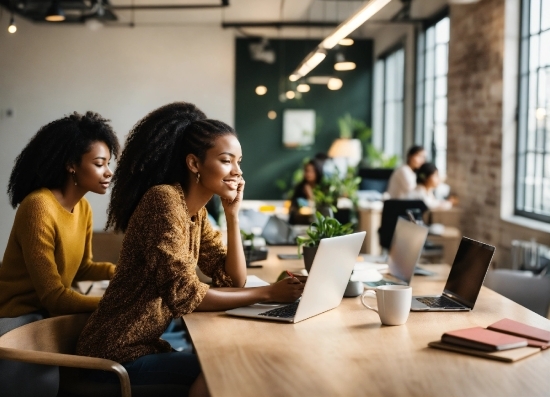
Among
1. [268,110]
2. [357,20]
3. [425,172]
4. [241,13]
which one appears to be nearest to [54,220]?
[357,20]

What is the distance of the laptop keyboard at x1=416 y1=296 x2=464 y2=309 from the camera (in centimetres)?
238

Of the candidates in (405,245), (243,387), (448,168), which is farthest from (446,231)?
(243,387)

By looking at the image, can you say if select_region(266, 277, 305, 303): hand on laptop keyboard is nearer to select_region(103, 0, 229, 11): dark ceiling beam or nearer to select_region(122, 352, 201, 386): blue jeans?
select_region(122, 352, 201, 386): blue jeans

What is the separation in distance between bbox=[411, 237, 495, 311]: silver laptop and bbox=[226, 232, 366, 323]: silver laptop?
0.27 meters

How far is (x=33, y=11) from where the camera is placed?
1012 centimetres

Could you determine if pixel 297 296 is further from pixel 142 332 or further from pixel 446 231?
pixel 446 231

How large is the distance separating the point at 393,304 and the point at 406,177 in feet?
19.6

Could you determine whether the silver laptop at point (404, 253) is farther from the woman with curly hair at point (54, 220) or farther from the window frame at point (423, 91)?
the window frame at point (423, 91)

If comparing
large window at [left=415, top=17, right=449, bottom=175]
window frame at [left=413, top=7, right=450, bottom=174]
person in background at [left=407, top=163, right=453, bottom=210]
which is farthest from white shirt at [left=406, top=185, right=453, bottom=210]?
window frame at [left=413, top=7, right=450, bottom=174]

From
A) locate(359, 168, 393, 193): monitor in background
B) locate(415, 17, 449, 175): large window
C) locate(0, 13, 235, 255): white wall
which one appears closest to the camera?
locate(415, 17, 449, 175): large window

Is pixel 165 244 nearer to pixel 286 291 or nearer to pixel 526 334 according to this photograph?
pixel 286 291

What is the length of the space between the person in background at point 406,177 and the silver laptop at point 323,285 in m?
5.57

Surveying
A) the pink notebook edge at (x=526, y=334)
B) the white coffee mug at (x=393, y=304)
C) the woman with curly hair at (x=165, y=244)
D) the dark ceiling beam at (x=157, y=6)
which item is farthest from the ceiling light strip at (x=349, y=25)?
the dark ceiling beam at (x=157, y=6)

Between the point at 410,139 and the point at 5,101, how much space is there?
657cm
